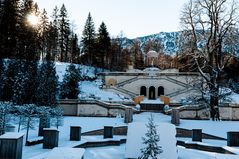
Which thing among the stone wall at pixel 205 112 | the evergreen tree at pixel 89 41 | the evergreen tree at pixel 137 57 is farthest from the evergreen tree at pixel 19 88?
the evergreen tree at pixel 137 57

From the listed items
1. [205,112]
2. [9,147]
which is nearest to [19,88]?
Answer: [205,112]

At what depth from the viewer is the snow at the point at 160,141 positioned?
38.9ft

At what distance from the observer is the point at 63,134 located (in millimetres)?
19062

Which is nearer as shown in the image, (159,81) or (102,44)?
(159,81)

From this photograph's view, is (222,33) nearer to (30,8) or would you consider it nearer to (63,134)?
(63,134)

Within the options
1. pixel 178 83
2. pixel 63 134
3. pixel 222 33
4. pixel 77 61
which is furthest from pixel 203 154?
pixel 77 61

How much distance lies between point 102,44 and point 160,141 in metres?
50.5

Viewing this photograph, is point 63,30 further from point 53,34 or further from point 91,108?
point 91,108

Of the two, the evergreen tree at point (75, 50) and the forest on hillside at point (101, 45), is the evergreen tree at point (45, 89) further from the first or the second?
the evergreen tree at point (75, 50)

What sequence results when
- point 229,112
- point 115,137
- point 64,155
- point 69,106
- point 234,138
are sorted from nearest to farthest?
point 64,155, point 234,138, point 115,137, point 229,112, point 69,106

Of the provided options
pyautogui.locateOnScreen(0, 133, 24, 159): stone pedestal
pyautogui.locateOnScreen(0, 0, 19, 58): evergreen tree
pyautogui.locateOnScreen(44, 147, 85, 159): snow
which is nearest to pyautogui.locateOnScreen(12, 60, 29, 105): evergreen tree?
pyautogui.locateOnScreen(0, 0, 19, 58): evergreen tree

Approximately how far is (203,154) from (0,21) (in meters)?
34.1

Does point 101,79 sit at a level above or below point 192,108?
above

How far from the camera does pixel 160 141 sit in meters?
12.1
